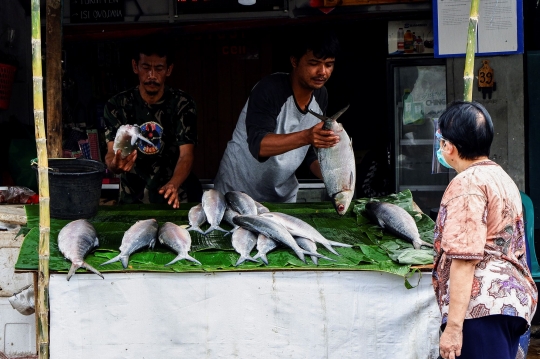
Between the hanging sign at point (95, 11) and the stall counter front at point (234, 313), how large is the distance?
473 centimetres

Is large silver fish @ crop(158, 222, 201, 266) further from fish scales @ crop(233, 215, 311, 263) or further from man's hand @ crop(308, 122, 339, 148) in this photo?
man's hand @ crop(308, 122, 339, 148)

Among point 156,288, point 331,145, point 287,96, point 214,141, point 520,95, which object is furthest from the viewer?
point 214,141

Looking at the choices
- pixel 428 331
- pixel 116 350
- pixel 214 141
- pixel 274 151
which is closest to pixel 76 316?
pixel 116 350

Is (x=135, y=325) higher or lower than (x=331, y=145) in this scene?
lower

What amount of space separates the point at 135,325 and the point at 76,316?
13.0 inches

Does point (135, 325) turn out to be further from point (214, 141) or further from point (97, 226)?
point (214, 141)

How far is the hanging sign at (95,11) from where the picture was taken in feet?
25.9

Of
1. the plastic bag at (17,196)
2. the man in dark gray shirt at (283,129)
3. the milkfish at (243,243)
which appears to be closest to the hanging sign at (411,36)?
the man in dark gray shirt at (283,129)

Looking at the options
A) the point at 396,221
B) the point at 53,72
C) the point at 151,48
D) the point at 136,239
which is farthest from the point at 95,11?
the point at 396,221

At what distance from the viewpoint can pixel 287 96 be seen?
518cm

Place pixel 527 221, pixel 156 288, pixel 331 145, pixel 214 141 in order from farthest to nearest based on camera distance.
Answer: pixel 214 141
pixel 527 221
pixel 331 145
pixel 156 288

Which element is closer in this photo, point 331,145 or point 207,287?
point 207,287

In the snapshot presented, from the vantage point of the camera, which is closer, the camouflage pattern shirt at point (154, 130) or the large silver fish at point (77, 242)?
the large silver fish at point (77, 242)

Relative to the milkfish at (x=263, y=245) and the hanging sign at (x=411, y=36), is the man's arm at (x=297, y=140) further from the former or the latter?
the hanging sign at (x=411, y=36)
